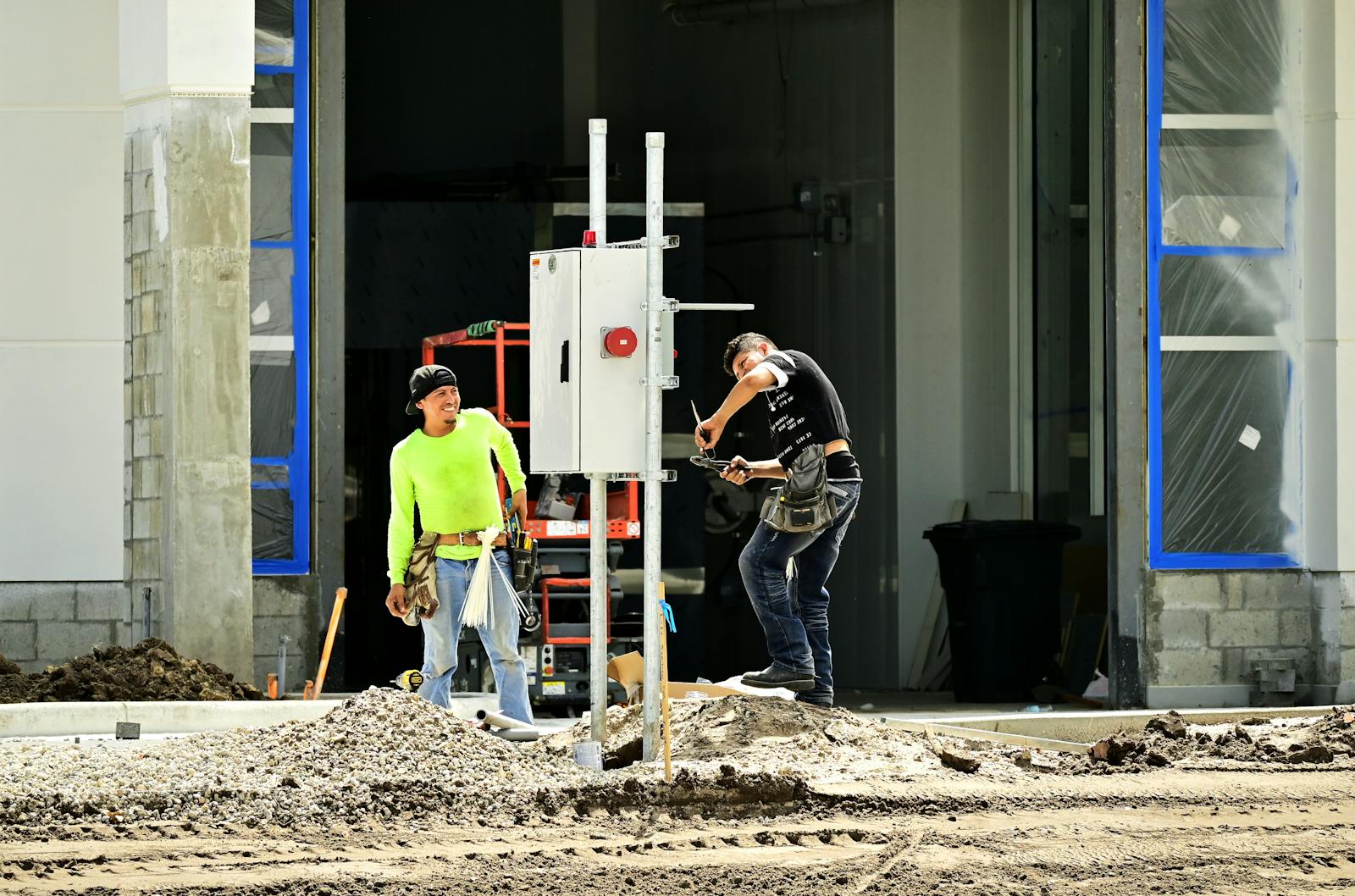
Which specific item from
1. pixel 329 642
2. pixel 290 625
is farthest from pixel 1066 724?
pixel 290 625

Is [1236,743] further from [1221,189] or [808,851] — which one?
[1221,189]

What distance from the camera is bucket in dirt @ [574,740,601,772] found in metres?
8.92

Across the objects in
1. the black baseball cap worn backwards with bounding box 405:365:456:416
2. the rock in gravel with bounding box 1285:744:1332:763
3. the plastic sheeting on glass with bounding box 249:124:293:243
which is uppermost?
the plastic sheeting on glass with bounding box 249:124:293:243

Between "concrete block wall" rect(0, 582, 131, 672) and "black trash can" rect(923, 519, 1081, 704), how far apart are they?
20.6 ft

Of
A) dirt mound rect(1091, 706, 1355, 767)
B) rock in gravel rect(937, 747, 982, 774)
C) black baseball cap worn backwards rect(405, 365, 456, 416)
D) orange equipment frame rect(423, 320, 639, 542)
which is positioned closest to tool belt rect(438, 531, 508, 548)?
black baseball cap worn backwards rect(405, 365, 456, 416)

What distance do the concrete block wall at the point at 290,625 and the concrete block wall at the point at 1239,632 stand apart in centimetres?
547

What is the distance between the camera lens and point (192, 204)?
1225cm

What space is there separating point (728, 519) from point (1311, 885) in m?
12.3

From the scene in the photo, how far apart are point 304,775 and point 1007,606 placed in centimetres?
811

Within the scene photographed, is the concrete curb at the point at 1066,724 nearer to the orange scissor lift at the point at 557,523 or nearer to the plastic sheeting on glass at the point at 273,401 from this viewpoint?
the orange scissor lift at the point at 557,523

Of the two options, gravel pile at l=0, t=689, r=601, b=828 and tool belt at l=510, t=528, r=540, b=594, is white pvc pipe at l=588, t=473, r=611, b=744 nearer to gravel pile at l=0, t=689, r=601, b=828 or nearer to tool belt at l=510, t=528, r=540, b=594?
gravel pile at l=0, t=689, r=601, b=828

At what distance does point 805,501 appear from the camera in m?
10.1

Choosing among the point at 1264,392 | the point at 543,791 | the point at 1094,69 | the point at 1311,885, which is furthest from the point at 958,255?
the point at 1311,885

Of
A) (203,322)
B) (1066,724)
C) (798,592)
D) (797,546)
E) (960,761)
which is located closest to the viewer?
(960,761)
